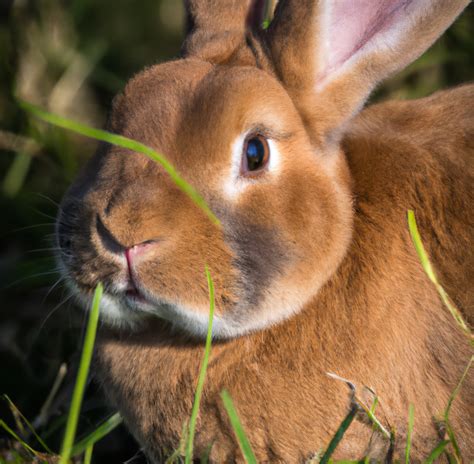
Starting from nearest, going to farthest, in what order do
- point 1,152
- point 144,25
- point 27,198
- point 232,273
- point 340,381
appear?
point 232,273, point 340,381, point 27,198, point 1,152, point 144,25

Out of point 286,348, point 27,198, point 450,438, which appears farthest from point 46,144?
point 450,438

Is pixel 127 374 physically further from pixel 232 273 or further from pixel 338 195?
pixel 338 195

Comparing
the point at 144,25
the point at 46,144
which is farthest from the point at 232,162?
the point at 144,25

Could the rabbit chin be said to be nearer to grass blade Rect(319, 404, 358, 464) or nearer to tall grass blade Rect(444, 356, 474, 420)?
grass blade Rect(319, 404, 358, 464)

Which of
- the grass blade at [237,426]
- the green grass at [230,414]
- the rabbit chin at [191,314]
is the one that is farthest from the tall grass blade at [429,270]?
the grass blade at [237,426]

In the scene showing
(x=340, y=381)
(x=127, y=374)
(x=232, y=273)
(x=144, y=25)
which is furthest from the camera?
(x=144, y=25)

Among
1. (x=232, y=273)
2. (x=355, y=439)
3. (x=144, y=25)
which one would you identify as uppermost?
(x=144, y=25)

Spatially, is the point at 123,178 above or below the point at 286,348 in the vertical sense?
above

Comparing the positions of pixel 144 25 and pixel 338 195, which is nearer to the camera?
pixel 338 195

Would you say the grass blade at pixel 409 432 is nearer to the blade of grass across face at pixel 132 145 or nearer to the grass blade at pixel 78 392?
the blade of grass across face at pixel 132 145
